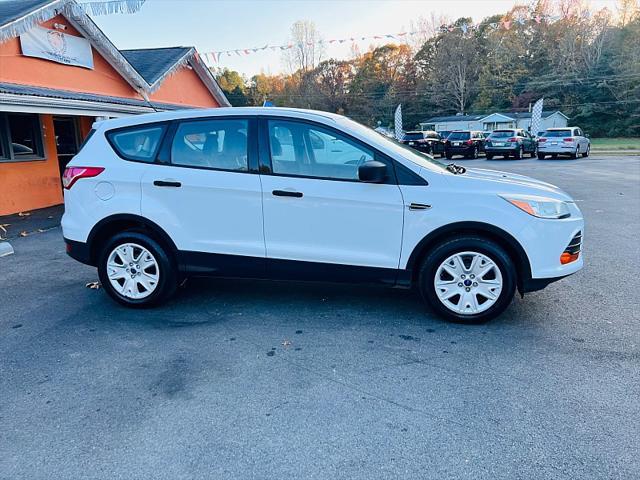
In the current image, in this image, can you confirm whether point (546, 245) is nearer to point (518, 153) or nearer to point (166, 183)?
point (166, 183)

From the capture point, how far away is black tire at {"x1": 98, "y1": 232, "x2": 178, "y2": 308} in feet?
14.3

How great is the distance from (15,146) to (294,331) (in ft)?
30.1

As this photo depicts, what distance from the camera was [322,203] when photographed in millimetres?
3988

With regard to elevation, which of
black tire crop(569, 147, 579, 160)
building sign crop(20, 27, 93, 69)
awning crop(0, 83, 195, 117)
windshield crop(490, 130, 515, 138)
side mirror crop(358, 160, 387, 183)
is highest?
building sign crop(20, 27, 93, 69)

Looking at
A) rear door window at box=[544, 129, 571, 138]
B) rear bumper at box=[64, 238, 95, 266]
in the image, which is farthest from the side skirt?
rear door window at box=[544, 129, 571, 138]

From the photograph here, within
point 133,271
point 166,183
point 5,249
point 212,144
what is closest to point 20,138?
point 5,249

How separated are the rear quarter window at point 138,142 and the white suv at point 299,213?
0.04 ft

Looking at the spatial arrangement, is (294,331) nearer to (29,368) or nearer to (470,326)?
(470,326)

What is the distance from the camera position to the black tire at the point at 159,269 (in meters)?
4.36

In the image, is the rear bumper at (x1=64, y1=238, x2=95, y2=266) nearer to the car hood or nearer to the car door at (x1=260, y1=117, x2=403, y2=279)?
the car door at (x1=260, y1=117, x2=403, y2=279)

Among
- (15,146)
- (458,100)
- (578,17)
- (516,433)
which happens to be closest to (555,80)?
(578,17)

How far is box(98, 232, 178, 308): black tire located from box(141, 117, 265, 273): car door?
0.20m

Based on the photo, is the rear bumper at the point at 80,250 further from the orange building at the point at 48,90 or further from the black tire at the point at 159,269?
the orange building at the point at 48,90

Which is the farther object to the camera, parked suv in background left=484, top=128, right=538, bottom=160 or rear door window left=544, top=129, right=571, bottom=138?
parked suv in background left=484, top=128, right=538, bottom=160
